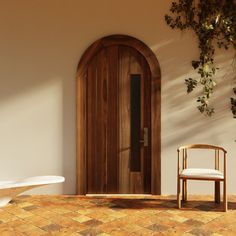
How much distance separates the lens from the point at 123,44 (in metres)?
4.65

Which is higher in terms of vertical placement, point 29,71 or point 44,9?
point 44,9

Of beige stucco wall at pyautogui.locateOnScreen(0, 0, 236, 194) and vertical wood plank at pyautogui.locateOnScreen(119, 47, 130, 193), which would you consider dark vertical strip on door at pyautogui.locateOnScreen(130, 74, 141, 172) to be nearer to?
vertical wood plank at pyautogui.locateOnScreen(119, 47, 130, 193)

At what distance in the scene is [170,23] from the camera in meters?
4.63

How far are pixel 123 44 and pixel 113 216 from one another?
2.14 m

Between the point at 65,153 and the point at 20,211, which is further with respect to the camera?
the point at 65,153

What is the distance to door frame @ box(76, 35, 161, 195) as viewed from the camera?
4641 millimetres

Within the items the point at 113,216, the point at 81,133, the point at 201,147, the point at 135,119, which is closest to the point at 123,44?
the point at 135,119

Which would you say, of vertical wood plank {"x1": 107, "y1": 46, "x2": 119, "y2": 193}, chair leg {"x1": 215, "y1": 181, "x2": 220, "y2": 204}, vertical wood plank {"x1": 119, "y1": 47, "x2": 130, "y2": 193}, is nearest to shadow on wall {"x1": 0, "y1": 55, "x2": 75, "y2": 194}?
vertical wood plank {"x1": 107, "y1": 46, "x2": 119, "y2": 193}

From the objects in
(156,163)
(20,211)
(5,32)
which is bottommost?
(20,211)

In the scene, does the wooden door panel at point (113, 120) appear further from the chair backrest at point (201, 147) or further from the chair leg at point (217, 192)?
the chair leg at point (217, 192)

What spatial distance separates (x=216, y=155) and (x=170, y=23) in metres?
1.79

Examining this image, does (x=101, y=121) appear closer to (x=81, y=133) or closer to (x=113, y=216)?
(x=81, y=133)

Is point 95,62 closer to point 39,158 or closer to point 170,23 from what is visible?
point 170,23

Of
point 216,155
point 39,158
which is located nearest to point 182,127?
point 216,155
